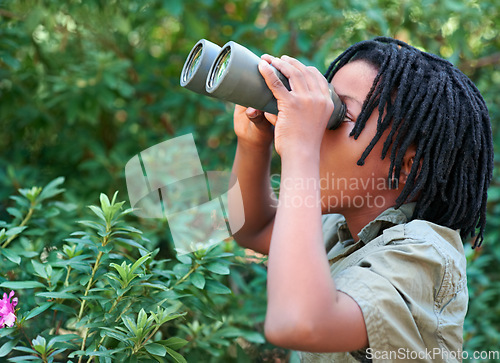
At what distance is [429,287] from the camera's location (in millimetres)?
1009

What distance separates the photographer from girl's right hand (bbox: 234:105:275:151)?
1325 mm

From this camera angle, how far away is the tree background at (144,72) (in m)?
2.13

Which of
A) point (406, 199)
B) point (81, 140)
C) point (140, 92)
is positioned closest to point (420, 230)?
point (406, 199)

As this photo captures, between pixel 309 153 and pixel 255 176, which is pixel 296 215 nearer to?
pixel 309 153

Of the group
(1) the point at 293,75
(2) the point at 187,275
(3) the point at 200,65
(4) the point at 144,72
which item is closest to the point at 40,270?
(2) the point at 187,275

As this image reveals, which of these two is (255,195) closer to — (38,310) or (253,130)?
(253,130)

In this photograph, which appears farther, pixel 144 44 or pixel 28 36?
pixel 144 44

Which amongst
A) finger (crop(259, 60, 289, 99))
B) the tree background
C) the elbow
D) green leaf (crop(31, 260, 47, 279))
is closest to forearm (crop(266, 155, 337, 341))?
the elbow

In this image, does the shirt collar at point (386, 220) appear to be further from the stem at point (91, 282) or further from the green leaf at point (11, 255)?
the green leaf at point (11, 255)

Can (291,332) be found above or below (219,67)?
below

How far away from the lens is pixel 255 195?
1.46 m

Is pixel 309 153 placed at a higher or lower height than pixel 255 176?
higher

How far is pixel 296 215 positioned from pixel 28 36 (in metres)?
1.73

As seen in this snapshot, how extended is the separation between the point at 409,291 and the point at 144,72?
188 cm
